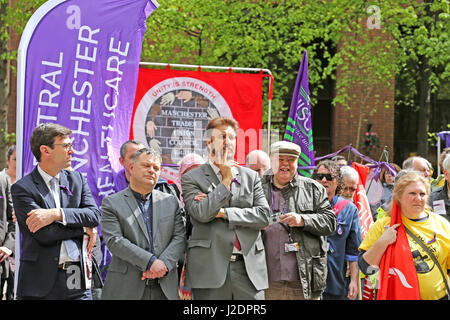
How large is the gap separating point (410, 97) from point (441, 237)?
15.0m

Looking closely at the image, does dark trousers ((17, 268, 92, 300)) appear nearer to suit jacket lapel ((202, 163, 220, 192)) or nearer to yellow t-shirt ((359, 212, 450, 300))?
suit jacket lapel ((202, 163, 220, 192))

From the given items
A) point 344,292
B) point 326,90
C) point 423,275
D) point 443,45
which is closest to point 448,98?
point 326,90

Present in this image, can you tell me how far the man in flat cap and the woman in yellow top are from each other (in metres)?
0.49

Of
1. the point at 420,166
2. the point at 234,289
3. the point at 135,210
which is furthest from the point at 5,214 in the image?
the point at 420,166

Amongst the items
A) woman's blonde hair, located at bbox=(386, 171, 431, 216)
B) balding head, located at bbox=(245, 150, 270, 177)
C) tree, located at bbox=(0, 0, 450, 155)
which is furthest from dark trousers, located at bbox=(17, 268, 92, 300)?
tree, located at bbox=(0, 0, 450, 155)

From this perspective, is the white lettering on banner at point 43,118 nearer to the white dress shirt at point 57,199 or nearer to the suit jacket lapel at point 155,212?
the white dress shirt at point 57,199

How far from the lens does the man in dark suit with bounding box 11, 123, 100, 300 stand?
4.18 metres

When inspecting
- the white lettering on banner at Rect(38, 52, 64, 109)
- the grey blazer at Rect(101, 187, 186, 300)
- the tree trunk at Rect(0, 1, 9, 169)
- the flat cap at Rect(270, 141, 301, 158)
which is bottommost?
the grey blazer at Rect(101, 187, 186, 300)

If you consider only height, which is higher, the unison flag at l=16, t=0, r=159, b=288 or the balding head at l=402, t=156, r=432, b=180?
the unison flag at l=16, t=0, r=159, b=288

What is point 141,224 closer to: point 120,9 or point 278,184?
point 278,184

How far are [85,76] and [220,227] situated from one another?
206 cm

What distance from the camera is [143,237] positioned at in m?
4.34

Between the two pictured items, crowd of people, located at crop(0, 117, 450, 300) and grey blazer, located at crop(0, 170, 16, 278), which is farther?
grey blazer, located at crop(0, 170, 16, 278)

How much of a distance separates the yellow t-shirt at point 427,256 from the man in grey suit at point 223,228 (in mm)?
1097
